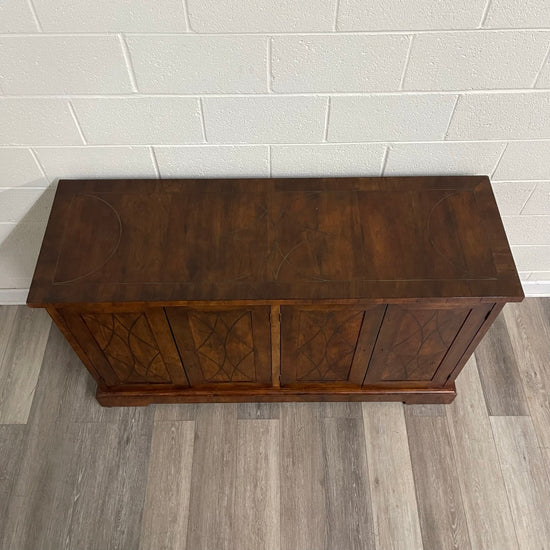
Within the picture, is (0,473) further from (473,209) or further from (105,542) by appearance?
→ (473,209)

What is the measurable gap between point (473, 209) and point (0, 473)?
1.74 metres

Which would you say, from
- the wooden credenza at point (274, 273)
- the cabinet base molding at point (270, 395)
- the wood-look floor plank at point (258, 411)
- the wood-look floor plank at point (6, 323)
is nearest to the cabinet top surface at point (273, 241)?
the wooden credenza at point (274, 273)

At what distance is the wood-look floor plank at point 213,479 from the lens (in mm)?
1698

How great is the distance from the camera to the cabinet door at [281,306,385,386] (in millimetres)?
1496

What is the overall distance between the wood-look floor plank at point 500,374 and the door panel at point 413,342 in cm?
30

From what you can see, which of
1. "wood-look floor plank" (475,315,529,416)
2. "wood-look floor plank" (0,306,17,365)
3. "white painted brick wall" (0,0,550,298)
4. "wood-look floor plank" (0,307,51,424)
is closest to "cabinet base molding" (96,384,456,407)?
"wood-look floor plank" (475,315,529,416)

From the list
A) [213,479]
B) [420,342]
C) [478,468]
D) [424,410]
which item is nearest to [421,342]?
[420,342]

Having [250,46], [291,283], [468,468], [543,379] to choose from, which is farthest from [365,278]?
[543,379]

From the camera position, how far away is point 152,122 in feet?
4.99

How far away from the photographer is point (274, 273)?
1452 millimetres

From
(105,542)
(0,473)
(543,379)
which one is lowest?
(105,542)

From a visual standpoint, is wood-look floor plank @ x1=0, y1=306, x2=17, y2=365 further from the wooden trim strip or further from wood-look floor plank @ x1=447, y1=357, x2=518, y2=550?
wood-look floor plank @ x1=447, y1=357, x2=518, y2=550

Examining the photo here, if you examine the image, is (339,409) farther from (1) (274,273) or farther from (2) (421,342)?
(1) (274,273)

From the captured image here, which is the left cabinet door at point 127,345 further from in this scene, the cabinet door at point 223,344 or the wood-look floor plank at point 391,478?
the wood-look floor plank at point 391,478
